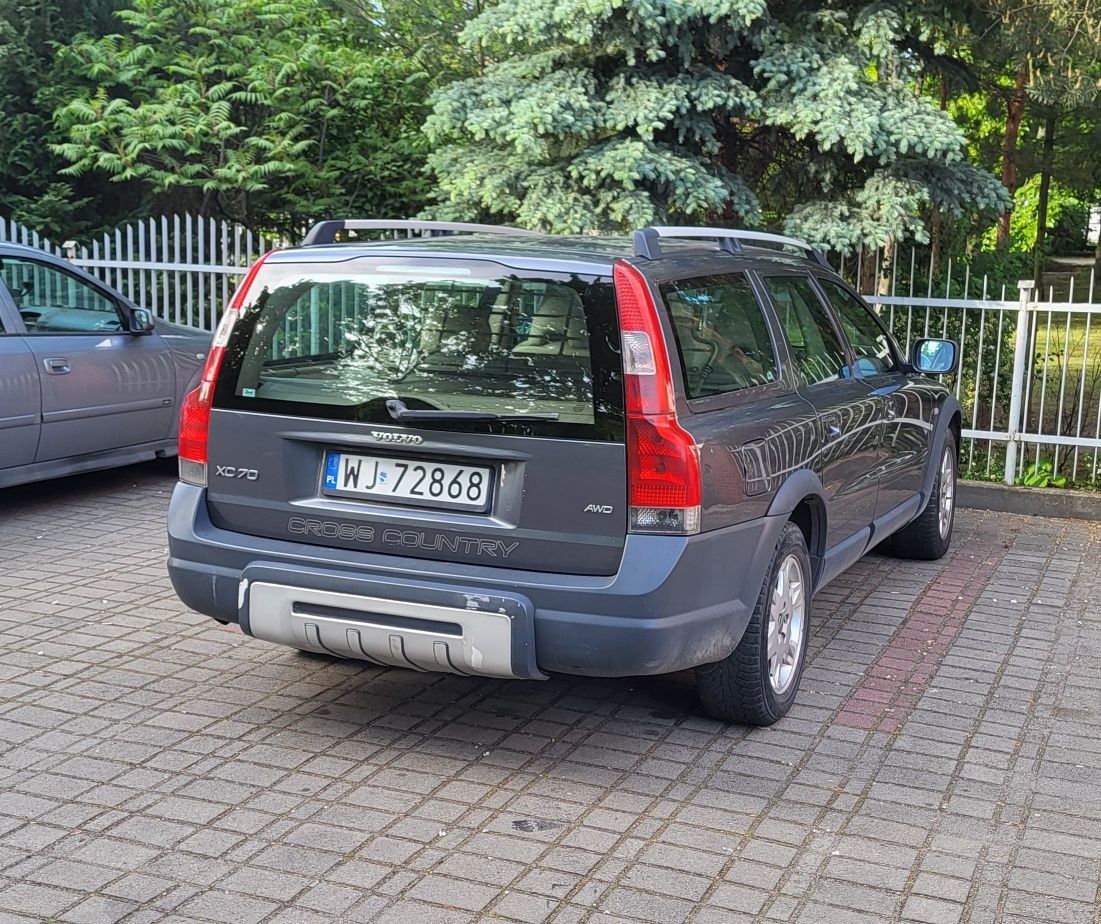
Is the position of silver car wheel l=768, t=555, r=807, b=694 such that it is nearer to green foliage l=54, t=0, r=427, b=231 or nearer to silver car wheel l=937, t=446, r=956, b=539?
silver car wheel l=937, t=446, r=956, b=539

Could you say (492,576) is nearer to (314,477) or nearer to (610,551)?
(610,551)

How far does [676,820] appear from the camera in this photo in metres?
4.08

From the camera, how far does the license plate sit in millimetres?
4258

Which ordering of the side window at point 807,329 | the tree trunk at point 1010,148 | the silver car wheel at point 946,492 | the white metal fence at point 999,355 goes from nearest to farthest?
the side window at point 807,329 → the silver car wheel at point 946,492 → the white metal fence at point 999,355 → the tree trunk at point 1010,148

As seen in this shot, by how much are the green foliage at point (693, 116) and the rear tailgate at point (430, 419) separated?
16.6 feet

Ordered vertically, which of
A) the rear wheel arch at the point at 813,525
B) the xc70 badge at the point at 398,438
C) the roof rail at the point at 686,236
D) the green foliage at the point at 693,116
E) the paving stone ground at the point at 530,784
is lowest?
the paving stone ground at the point at 530,784

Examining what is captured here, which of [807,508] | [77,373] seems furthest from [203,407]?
[77,373]

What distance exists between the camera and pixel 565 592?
4125 mm

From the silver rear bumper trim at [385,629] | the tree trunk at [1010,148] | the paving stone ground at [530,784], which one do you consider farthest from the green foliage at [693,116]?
the tree trunk at [1010,148]

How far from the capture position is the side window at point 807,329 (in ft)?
17.6

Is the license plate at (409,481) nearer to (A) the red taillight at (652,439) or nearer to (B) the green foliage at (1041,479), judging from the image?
(A) the red taillight at (652,439)

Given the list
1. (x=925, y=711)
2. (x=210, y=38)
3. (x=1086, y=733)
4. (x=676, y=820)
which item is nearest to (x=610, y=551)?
(x=676, y=820)

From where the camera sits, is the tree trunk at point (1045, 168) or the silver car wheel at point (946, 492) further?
the tree trunk at point (1045, 168)

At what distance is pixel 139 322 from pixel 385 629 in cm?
521
